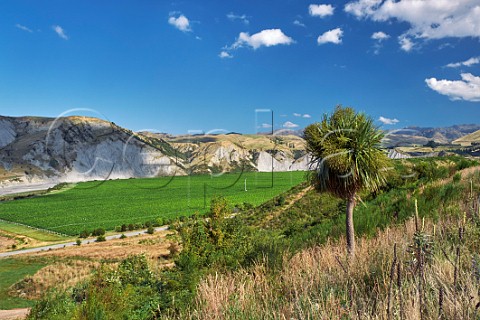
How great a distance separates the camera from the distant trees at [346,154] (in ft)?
30.2

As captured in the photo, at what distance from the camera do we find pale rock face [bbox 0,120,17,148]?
18241 cm

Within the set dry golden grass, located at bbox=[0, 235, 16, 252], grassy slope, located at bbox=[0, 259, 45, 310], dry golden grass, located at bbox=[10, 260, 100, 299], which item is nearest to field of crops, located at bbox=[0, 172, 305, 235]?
dry golden grass, located at bbox=[0, 235, 16, 252]

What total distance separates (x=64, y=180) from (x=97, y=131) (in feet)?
129

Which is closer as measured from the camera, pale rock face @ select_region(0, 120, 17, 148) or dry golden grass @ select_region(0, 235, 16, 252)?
dry golden grass @ select_region(0, 235, 16, 252)

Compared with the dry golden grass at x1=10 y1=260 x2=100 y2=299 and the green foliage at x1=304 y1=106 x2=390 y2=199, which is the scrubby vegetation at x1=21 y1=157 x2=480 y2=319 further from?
the dry golden grass at x1=10 y1=260 x2=100 y2=299

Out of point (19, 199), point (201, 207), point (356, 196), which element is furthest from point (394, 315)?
point (19, 199)

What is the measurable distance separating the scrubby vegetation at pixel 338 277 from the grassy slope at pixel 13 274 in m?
10.4

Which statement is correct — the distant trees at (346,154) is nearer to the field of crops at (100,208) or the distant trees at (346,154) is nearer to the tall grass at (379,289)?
the tall grass at (379,289)

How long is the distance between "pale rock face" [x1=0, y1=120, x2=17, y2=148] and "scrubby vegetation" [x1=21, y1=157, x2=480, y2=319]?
7858 inches

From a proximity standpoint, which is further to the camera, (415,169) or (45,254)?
(45,254)

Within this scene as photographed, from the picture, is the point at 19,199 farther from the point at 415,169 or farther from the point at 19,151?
the point at 415,169

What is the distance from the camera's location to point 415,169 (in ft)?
93.2

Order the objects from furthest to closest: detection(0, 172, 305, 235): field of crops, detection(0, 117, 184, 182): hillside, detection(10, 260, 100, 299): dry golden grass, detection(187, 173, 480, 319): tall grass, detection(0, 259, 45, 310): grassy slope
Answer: detection(0, 117, 184, 182): hillside, detection(0, 172, 305, 235): field of crops, detection(10, 260, 100, 299): dry golden grass, detection(0, 259, 45, 310): grassy slope, detection(187, 173, 480, 319): tall grass

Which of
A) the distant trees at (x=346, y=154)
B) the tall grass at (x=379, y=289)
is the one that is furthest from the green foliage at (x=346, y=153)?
the tall grass at (x=379, y=289)
